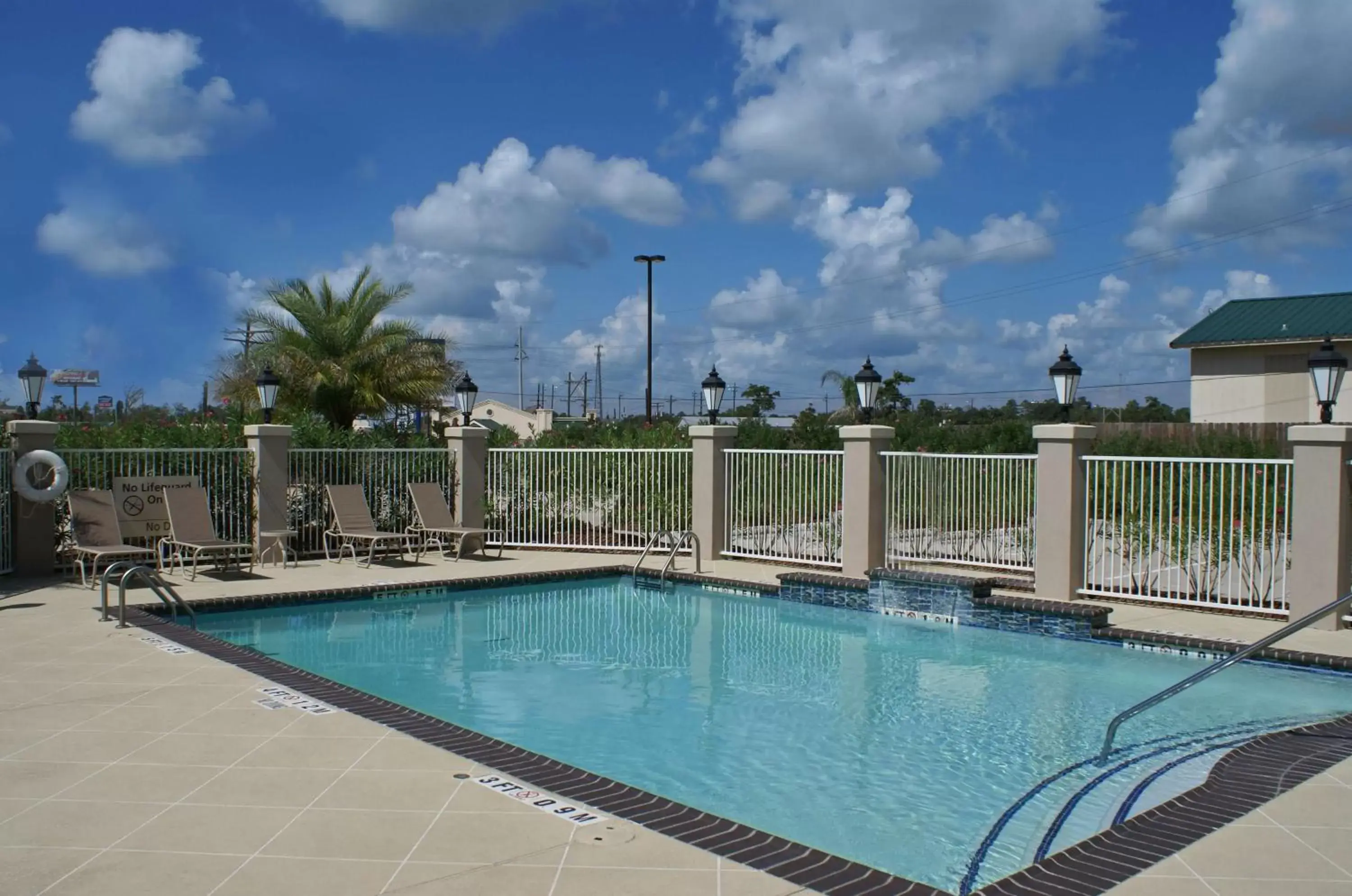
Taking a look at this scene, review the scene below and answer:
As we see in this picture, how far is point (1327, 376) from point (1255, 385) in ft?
74.8

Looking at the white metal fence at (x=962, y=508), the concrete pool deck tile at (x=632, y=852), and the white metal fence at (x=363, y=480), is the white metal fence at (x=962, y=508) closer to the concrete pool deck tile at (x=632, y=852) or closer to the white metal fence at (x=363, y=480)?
the white metal fence at (x=363, y=480)

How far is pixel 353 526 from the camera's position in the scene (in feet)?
48.3

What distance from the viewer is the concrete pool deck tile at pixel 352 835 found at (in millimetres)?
4203

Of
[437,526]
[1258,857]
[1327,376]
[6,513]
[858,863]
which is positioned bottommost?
[858,863]

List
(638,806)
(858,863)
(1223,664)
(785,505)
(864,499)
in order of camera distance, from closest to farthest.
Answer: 1. (858,863)
2. (638,806)
3. (1223,664)
4. (864,499)
5. (785,505)

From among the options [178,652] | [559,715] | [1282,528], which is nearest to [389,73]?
[178,652]

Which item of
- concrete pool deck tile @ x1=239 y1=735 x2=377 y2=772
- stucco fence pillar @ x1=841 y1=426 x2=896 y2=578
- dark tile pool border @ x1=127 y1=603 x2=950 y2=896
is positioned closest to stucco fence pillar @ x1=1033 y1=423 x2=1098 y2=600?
stucco fence pillar @ x1=841 y1=426 x2=896 y2=578

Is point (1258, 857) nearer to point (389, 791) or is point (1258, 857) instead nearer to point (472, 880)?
point (472, 880)

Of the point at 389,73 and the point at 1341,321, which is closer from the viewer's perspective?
the point at 389,73

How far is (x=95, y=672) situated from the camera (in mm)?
7602

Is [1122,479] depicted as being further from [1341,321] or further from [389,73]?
[1341,321]

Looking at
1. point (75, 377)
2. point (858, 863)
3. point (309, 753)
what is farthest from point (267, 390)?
point (75, 377)

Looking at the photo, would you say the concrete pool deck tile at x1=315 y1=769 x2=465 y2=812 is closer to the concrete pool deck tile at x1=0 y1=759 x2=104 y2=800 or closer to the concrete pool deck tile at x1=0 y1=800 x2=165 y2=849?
the concrete pool deck tile at x1=0 y1=800 x2=165 y2=849

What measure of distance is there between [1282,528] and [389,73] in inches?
478
